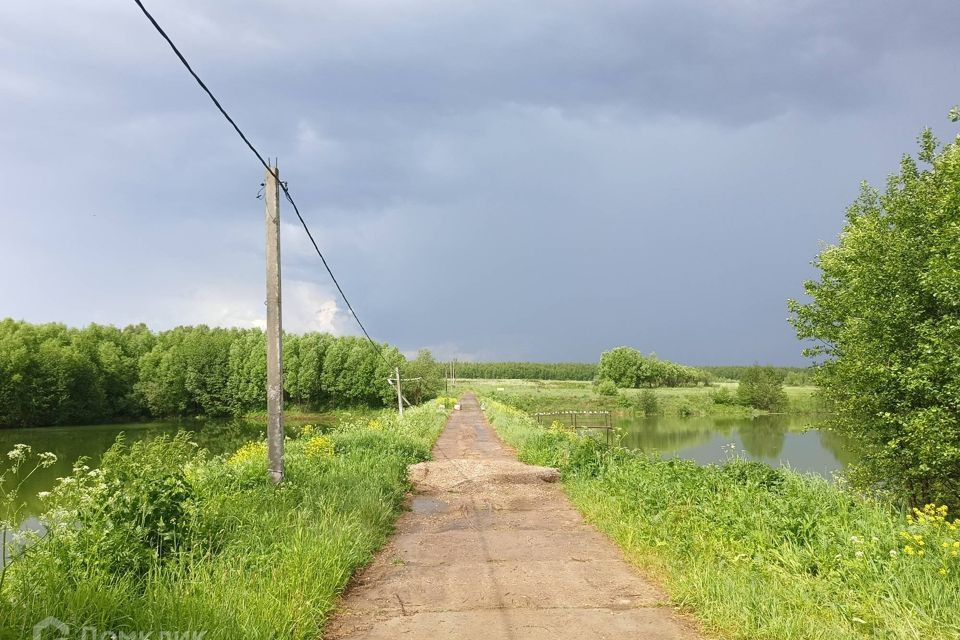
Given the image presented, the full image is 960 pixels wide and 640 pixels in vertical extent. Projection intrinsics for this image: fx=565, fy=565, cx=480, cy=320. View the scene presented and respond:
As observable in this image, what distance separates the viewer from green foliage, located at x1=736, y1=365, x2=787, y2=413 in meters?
77.2

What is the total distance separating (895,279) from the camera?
14.0m

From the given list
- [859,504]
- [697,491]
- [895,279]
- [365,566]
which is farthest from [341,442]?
[895,279]

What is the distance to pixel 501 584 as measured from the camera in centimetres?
575

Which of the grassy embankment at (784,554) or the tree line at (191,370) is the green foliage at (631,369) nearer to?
the tree line at (191,370)

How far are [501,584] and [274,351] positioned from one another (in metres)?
4.61

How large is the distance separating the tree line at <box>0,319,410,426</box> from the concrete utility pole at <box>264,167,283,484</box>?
5941 cm

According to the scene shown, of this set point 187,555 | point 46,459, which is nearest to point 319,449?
point 187,555

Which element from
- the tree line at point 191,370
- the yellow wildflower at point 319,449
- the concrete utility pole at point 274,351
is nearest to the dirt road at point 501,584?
the concrete utility pole at point 274,351

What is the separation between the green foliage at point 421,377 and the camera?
76.3m

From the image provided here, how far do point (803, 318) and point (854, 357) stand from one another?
4376 millimetres

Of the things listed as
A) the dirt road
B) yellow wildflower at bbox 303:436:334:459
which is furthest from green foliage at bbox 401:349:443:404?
the dirt road

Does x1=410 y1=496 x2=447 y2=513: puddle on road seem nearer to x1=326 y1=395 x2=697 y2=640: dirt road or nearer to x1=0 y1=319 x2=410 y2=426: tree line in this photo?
x1=326 y1=395 x2=697 y2=640: dirt road

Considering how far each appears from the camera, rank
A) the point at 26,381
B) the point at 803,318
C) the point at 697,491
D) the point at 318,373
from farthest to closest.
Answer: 1. the point at 318,373
2. the point at 26,381
3. the point at 803,318
4. the point at 697,491

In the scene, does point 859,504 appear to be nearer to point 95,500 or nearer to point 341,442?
point 95,500
